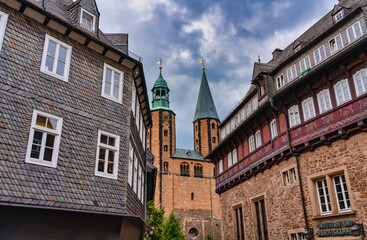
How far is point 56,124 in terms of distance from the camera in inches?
427

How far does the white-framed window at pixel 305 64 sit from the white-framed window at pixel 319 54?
0.49 metres

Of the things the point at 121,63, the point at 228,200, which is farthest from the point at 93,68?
the point at 228,200

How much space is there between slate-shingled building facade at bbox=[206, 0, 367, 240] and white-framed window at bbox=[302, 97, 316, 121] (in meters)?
0.05

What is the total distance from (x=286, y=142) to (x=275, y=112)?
2.07 metres

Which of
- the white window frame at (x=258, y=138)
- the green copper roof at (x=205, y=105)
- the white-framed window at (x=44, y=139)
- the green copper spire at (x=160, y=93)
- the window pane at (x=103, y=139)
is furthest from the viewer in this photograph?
the green copper roof at (x=205, y=105)

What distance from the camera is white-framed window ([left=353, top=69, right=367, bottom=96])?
1337 centimetres

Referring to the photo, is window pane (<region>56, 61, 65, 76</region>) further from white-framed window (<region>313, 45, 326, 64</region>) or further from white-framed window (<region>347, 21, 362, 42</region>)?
white-framed window (<region>347, 21, 362, 42</region>)

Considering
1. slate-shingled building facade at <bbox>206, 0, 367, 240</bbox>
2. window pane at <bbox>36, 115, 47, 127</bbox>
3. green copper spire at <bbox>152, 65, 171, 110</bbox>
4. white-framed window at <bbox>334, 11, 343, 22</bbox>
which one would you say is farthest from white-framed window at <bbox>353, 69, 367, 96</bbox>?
green copper spire at <bbox>152, 65, 171, 110</bbox>

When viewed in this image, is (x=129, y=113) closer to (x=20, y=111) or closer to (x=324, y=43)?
(x=20, y=111)

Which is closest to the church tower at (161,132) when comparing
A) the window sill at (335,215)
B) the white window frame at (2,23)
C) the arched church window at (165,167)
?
the arched church window at (165,167)

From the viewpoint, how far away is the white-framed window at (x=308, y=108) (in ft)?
52.8

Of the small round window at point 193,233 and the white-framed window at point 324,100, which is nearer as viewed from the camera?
the white-framed window at point 324,100

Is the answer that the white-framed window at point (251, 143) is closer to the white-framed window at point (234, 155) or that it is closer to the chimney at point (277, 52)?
the white-framed window at point (234, 155)

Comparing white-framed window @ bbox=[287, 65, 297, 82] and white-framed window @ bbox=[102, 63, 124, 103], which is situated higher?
white-framed window @ bbox=[287, 65, 297, 82]
